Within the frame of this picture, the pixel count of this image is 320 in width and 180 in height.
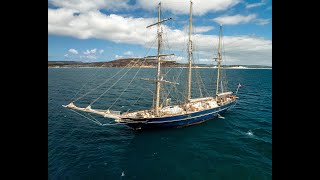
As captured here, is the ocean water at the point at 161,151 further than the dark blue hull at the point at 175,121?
No

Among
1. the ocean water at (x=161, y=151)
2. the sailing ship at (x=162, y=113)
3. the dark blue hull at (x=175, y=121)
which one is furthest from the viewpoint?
the dark blue hull at (x=175, y=121)

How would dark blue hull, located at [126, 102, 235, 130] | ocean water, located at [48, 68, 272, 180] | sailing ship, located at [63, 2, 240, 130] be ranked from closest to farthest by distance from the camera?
ocean water, located at [48, 68, 272, 180]
sailing ship, located at [63, 2, 240, 130]
dark blue hull, located at [126, 102, 235, 130]

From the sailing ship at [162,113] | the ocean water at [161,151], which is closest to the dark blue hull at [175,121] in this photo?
the sailing ship at [162,113]

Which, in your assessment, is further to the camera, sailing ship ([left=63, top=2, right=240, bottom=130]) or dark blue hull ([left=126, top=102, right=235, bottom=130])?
dark blue hull ([left=126, top=102, right=235, bottom=130])

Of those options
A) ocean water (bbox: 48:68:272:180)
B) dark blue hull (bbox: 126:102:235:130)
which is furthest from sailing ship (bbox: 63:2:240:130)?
ocean water (bbox: 48:68:272:180)

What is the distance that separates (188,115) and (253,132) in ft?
39.0

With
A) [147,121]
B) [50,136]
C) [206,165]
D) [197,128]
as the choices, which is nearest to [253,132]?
[197,128]

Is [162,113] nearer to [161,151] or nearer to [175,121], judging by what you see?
[175,121]

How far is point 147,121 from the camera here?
3359 centimetres

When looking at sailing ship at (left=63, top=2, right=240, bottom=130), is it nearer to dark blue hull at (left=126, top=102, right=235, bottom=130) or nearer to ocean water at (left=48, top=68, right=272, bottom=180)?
dark blue hull at (left=126, top=102, right=235, bottom=130)

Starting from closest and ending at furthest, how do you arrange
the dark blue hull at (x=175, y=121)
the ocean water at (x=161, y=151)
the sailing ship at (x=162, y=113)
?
the ocean water at (x=161, y=151) → the sailing ship at (x=162, y=113) → the dark blue hull at (x=175, y=121)

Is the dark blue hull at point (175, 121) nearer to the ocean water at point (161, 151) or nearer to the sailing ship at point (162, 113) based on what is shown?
the sailing ship at point (162, 113)

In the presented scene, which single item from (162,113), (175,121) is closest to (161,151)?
(175,121)
